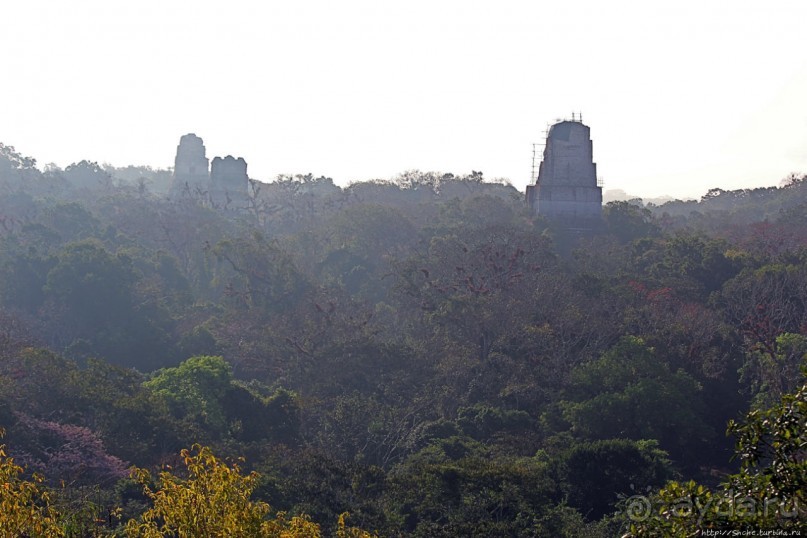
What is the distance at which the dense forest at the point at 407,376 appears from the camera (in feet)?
51.8

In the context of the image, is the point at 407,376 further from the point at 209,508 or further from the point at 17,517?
the point at 17,517

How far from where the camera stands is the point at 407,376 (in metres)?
28.2

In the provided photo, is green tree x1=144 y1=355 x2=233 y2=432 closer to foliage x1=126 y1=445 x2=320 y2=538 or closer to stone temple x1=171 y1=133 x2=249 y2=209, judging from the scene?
foliage x1=126 y1=445 x2=320 y2=538

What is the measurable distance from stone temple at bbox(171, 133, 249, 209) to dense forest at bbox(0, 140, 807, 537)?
15109mm

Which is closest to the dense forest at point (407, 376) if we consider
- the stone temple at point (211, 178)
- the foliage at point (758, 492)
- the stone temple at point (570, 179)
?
the foliage at point (758, 492)

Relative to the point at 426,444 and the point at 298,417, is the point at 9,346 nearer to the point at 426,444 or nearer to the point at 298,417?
Result: the point at 298,417

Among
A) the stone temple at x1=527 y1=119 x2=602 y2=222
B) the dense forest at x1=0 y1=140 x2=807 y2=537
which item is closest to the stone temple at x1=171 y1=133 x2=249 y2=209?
the dense forest at x1=0 y1=140 x2=807 y2=537

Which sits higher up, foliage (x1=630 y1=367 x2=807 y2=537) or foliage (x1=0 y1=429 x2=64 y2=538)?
foliage (x1=630 y1=367 x2=807 y2=537)

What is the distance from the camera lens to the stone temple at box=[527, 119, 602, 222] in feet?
166

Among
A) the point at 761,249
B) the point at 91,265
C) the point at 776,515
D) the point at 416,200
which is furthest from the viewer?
the point at 416,200

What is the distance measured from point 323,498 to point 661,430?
10729 mm

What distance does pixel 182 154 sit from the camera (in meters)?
73.3

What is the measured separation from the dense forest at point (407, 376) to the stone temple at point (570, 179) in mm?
1406

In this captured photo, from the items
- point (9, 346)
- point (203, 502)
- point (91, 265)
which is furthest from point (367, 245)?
point (203, 502)
